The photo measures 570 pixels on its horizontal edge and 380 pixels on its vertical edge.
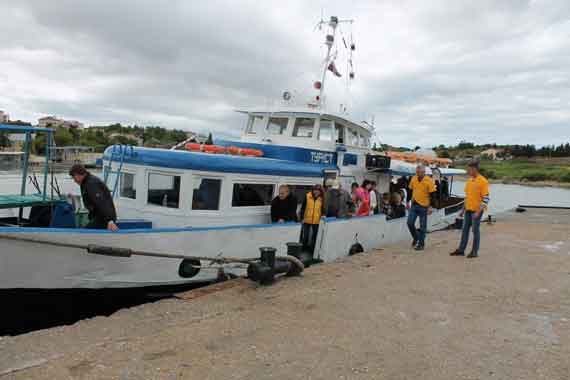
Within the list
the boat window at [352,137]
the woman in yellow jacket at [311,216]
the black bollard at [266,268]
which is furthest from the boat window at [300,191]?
the boat window at [352,137]

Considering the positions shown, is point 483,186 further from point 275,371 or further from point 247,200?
point 275,371

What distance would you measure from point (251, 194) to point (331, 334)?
3.70 meters

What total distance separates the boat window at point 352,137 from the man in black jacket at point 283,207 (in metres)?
3.79

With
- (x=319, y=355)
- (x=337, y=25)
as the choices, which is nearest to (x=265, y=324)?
(x=319, y=355)

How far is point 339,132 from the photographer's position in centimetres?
1015

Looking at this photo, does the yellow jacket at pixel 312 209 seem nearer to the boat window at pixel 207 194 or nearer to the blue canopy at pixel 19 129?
the boat window at pixel 207 194

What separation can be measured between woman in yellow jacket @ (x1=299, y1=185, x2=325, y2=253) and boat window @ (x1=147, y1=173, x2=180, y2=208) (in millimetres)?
2214

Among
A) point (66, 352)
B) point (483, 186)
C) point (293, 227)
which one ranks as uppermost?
point (483, 186)

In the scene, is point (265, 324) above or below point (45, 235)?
below

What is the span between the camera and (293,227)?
7375 mm

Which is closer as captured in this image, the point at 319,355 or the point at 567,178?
the point at 319,355

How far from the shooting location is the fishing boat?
516cm

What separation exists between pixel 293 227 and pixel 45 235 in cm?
380

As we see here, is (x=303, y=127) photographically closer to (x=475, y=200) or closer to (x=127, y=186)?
(x=475, y=200)
